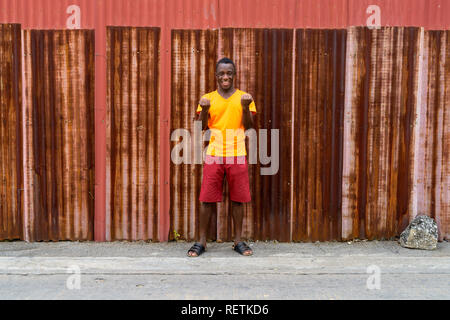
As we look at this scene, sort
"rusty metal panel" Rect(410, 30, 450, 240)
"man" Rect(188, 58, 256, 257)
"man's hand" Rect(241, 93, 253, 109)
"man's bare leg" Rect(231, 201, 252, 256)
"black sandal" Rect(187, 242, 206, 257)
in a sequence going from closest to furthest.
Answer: "man's hand" Rect(241, 93, 253, 109), "man" Rect(188, 58, 256, 257), "black sandal" Rect(187, 242, 206, 257), "man's bare leg" Rect(231, 201, 252, 256), "rusty metal panel" Rect(410, 30, 450, 240)

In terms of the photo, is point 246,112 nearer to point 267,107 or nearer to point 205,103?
point 205,103

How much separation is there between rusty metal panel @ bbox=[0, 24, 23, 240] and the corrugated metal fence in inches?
0.6

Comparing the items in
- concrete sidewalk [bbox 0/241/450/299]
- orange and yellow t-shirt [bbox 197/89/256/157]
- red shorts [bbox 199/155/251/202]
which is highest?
orange and yellow t-shirt [bbox 197/89/256/157]

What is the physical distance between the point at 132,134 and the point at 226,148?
1.17 metres

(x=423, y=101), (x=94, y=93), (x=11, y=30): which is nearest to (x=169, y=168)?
(x=94, y=93)

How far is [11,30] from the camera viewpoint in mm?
5000

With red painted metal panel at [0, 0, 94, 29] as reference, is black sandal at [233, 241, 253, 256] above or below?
below

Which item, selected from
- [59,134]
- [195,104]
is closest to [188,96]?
[195,104]

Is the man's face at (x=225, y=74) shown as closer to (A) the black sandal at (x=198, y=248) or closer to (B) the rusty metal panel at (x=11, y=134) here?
(A) the black sandal at (x=198, y=248)

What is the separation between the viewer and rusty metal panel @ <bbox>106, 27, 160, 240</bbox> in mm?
5004

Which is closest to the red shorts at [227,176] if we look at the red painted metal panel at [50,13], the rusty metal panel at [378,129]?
the rusty metal panel at [378,129]

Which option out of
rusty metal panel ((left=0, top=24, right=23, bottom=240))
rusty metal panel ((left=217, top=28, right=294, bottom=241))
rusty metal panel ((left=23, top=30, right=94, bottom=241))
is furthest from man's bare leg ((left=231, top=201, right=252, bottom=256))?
rusty metal panel ((left=0, top=24, right=23, bottom=240))

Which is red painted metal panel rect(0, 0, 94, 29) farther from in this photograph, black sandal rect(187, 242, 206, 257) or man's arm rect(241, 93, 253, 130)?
black sandal rect(187, 242, 206, 257)

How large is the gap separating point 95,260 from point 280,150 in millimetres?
2354
